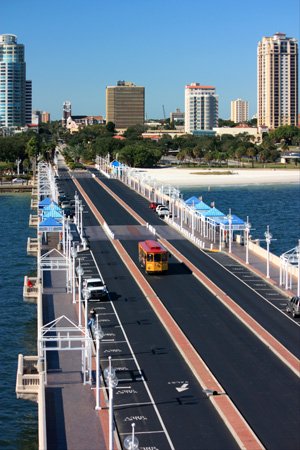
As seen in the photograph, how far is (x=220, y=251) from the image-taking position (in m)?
69.2

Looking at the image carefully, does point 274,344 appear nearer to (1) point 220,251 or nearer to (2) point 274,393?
(2) point 274,393

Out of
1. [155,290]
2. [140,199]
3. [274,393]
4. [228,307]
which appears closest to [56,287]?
[155,290]

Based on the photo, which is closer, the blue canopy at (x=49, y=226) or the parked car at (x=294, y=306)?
the parked car at (x=294, y=306)

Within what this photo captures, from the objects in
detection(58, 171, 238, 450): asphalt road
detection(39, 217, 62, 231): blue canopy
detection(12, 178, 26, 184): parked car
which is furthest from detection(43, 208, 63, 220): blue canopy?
detection(12, 178, 26, 184): parked car

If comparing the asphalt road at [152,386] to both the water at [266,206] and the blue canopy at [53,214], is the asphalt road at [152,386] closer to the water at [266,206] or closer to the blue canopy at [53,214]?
the blue canopy at [53,214]

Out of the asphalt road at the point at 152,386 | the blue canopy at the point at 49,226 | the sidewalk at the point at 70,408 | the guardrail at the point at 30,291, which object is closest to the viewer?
the sidewalk at the point at 70,408

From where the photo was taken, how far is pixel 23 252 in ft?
291

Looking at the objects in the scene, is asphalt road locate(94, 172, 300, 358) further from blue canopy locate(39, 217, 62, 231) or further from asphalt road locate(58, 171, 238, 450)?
blue canopy locate(39, 217, 62, 231)

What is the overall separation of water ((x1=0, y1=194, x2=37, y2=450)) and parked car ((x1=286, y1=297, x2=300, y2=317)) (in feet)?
48.1

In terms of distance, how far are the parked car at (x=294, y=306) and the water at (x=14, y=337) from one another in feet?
48.1

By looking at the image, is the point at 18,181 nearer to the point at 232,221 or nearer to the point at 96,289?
the point at 232,221

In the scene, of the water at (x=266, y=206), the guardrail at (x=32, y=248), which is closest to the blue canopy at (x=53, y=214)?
the guardrail at (x=32, y=248)

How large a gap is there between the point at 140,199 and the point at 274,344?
249ft

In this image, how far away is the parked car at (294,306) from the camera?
153 feet
